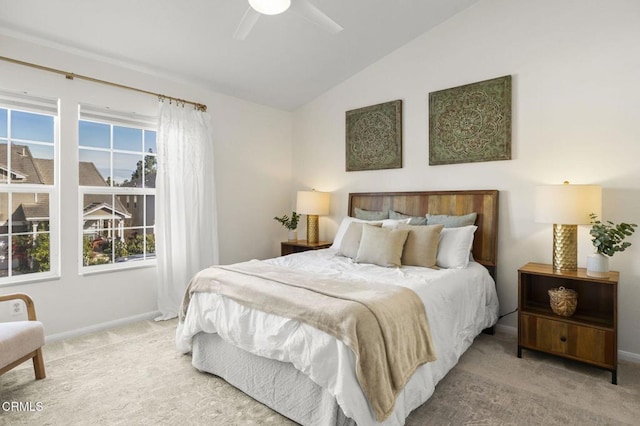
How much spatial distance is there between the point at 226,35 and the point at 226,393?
2.99 m

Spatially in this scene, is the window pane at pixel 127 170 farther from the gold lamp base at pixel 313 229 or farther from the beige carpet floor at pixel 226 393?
the gold lamp base at pixel 313 229

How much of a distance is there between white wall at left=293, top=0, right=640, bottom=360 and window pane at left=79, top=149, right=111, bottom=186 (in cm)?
295

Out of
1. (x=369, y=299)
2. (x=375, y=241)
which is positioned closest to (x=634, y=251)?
(x=375, y=241)

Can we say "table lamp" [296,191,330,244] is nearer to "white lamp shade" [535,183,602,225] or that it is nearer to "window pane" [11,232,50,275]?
"white lamp shade" [535,183,602,225]

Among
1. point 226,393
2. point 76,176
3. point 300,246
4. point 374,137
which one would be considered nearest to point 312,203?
point 300,246

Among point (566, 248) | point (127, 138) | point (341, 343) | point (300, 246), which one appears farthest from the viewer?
point (300, 246)

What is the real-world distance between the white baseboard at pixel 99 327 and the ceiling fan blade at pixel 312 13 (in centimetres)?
320

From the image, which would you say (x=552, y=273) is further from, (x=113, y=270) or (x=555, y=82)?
(x=113, y=270)

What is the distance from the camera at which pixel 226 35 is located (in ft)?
10.4

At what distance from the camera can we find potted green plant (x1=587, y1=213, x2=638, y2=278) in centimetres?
240

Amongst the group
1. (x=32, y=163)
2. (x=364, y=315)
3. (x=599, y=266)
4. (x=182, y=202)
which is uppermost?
(x=32, y=163)

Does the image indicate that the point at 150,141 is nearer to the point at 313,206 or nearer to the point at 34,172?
the point at 34,172

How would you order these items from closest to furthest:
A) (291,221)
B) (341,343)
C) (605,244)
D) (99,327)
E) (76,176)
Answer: (341,343) < (605,244) < (76,176) < (99,327) < (291,221)

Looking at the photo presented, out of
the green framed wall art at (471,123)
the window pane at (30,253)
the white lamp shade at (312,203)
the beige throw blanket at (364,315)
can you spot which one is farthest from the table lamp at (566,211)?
the window pane at (30,253)
